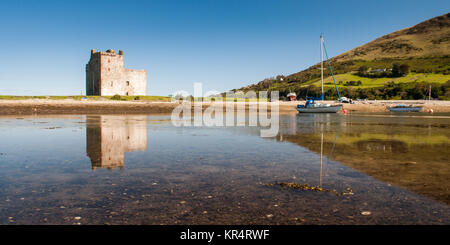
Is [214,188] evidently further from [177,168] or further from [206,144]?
[206,144]

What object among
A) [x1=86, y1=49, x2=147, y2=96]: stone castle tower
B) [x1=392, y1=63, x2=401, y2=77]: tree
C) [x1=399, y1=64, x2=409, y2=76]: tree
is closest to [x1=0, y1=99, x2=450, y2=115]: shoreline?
[x1=86, y1=49, x2=147, y2=96]: stone castle tower

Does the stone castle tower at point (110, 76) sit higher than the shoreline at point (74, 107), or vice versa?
the stone castle tower at point (110, 76)

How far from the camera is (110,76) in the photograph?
68.0 meters

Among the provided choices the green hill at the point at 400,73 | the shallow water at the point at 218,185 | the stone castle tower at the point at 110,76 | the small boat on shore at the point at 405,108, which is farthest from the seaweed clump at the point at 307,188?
the green hill at the point at 400,73

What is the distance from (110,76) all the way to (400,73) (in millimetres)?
95381

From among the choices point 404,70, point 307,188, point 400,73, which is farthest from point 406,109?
point 307,188

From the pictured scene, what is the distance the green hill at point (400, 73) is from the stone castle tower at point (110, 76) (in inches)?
2289

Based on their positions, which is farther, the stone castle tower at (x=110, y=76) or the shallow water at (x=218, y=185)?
the stone castle tower at (x=110, y=76)

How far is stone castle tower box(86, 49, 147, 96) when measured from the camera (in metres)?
67.2

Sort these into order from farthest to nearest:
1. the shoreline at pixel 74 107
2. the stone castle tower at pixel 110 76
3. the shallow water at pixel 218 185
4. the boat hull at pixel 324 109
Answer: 1. the stone castle tower at pixel 110 76
2. the boat hull at pixel 324 109
3. the shoreline at pixel 74 107
4. the shallow water at pixel 218 185

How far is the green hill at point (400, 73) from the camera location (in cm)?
8494

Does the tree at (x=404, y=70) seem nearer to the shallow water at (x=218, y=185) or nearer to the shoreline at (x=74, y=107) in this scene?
the shoreline at (x=74, y=107)

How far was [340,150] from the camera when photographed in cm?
1118
